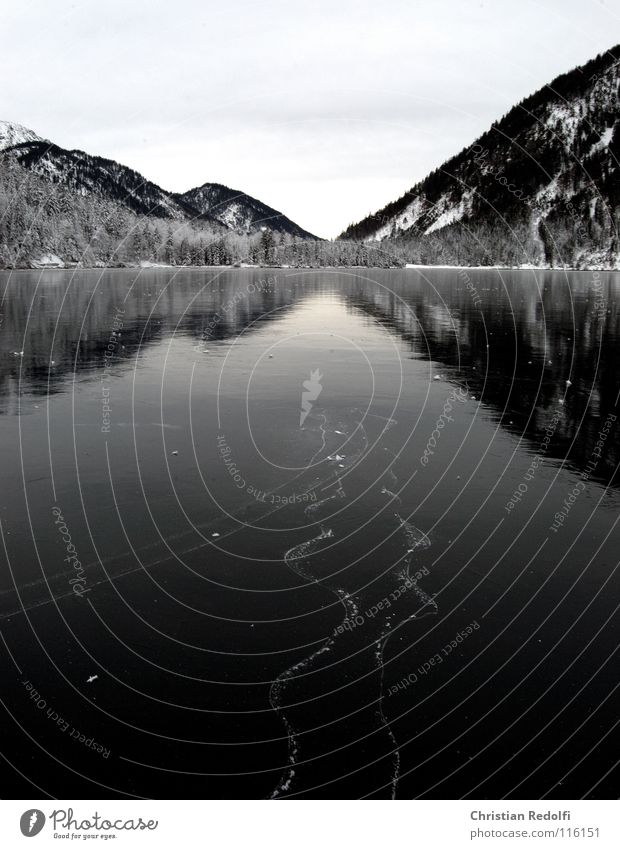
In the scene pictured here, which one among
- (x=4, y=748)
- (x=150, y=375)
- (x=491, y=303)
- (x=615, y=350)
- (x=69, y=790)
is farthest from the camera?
(x=491, y=303)

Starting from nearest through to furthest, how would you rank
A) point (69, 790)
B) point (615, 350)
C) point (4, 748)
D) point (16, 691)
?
1. point (69, 790)
2. point (4, 748)
3. point (16, 691)
4. point (615, 350)

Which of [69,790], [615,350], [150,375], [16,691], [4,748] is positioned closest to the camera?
[69,790]

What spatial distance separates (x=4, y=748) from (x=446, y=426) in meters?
12.8

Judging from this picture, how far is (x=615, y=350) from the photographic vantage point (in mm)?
28266

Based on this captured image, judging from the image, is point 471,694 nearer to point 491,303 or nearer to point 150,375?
point 150,375

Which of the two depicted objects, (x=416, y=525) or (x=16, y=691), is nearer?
(x=16, y=691)

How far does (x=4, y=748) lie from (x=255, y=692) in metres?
2.50

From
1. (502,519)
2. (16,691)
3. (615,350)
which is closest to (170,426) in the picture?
(502,519)

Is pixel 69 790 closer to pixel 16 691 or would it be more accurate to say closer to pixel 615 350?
pixel 16 691

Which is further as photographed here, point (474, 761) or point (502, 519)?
point (502, 519)

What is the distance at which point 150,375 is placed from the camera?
75.4 feet

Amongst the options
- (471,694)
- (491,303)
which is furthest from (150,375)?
(491,303)

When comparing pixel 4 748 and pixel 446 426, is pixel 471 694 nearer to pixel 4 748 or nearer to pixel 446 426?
pixel 4 748

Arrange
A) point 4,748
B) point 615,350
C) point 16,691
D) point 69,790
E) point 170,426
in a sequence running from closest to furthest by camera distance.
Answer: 1. point 69,790
2. point 4,748
3. point 16,691
4. point 170,426
5. point 615,350
